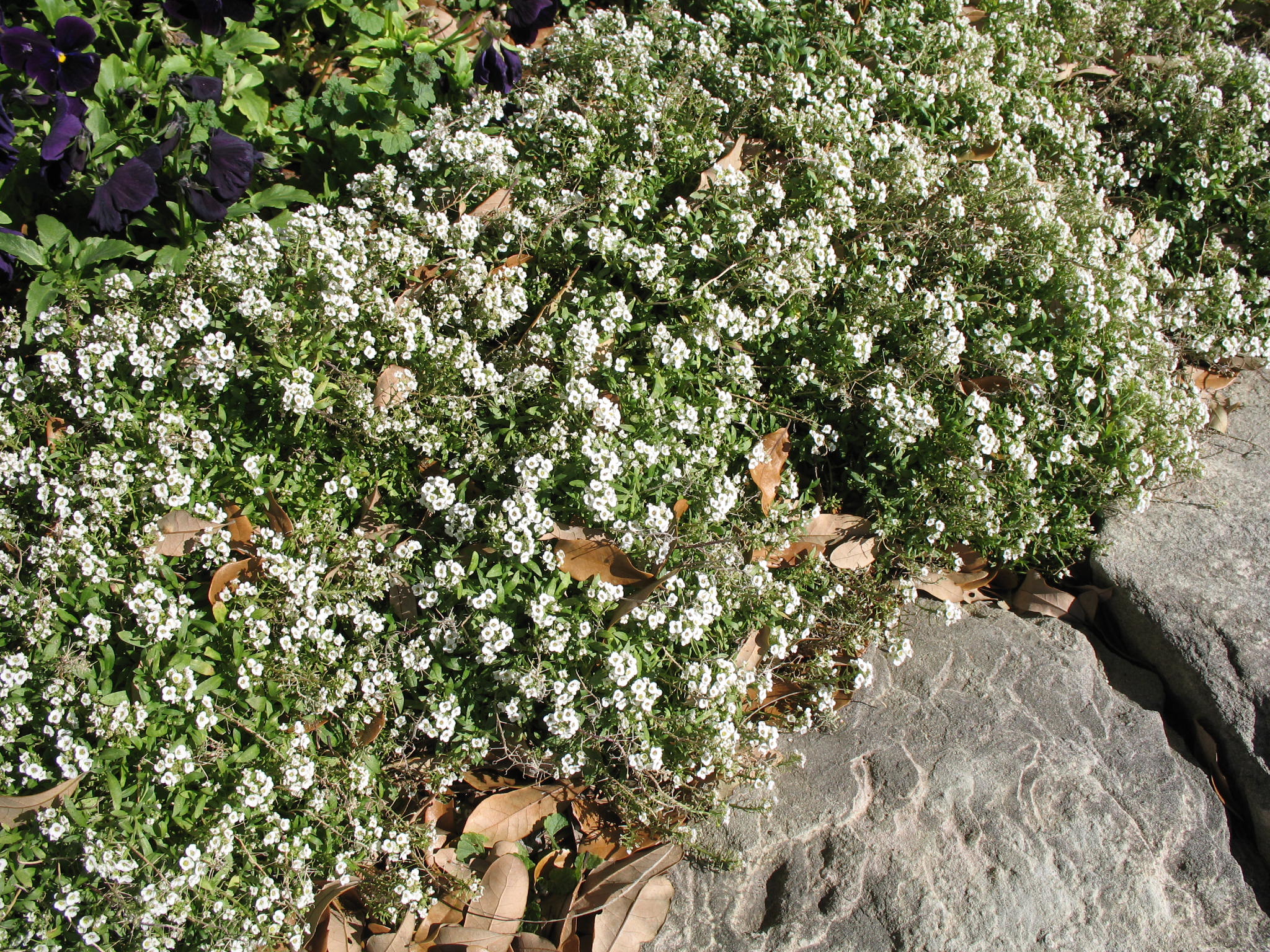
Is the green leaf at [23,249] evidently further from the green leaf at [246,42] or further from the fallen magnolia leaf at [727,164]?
the fallen magnolia leaf at [727,164]

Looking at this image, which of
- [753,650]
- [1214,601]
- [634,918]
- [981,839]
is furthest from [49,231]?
[1214,601]

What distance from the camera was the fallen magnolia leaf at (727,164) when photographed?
4898 mm

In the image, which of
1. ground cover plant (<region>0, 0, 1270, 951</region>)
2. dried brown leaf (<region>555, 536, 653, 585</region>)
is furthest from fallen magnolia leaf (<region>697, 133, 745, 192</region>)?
dried brown leaf (<region>555, 536, 653, 585</region>)

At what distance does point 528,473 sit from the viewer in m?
3.66

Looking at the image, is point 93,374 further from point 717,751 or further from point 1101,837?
point 1101,837

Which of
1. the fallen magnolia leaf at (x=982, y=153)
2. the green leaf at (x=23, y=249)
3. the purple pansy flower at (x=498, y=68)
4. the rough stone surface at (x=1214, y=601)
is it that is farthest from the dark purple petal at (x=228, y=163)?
the rough stone surface at (x=1214, y=601)

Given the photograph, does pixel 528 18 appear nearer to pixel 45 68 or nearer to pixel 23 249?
pixel 45 68

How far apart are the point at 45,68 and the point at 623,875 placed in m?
4.42

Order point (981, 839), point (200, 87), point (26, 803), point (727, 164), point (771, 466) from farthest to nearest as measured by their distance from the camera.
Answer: point (727, 164) → point (200, 87) → point (771, 466) → point (981, 839) → point (26, 803)

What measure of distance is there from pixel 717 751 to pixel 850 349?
2088 mm

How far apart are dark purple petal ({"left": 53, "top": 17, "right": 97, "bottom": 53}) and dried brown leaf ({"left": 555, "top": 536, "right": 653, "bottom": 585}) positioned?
10.6ft

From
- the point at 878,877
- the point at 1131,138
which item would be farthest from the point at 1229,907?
the point at 1131,138

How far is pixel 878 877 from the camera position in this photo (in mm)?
3451

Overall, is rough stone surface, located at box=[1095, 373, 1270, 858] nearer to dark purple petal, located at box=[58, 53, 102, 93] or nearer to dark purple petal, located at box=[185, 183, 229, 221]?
dark purple petal, located at box=[185, 183, 229, 221]
